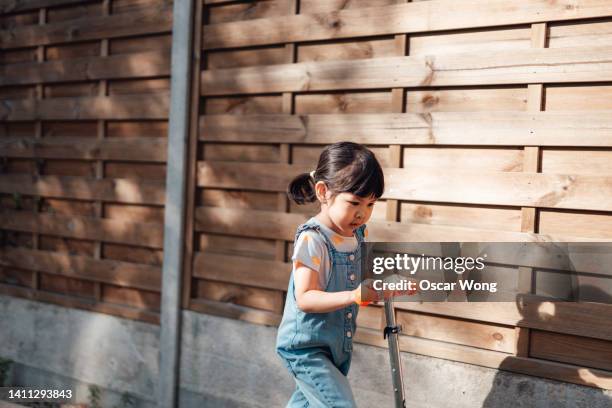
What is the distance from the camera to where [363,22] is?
3.98 metres

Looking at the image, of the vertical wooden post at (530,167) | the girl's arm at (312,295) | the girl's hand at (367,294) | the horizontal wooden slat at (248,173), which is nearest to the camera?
the girl's hand at (367,294)

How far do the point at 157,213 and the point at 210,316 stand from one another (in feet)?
2.60

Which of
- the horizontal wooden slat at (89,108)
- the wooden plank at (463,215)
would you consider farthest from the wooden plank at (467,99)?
the horizontal wooden slat at (89,108)

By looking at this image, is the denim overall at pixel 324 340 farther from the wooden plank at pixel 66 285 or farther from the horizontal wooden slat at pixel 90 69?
the wooden plank at pixel 66 285

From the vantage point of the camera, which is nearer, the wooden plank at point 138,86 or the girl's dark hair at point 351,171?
the girl's dark hair at point 351,171

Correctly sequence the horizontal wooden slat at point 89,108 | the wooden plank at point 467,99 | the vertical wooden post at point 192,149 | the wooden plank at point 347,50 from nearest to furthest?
1. the wooden plank at point 467,99
2. the wooden plank at point 347,50
3. the vertical wooden post at point 192,149
4. the horizontal wooden slat at point 89,108

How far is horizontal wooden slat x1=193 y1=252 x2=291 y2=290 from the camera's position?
4.33 metres

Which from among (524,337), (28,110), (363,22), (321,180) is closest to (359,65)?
(363,22)

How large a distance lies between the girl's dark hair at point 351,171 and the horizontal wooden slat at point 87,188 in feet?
7.11

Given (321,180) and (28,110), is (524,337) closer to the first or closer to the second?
(321,180)

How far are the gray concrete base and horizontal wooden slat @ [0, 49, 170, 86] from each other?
1584mm

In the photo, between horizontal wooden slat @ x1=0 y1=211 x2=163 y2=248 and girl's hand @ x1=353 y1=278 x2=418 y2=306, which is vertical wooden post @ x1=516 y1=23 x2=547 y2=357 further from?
horizontal wooden slat @ x1=0 y1=211 x2=163 y2=248

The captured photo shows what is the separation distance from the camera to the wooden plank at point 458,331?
139 inches

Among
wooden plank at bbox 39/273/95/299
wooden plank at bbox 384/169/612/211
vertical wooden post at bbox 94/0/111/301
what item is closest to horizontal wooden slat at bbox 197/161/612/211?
wooden plank at bbox 384/169/612/211
